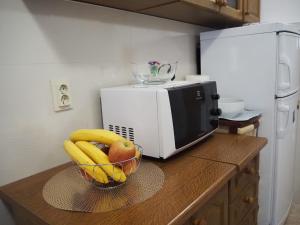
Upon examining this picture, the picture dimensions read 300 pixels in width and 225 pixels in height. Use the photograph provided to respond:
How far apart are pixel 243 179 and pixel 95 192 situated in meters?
0.60

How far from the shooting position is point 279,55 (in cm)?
132

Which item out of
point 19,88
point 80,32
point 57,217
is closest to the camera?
point 57,217

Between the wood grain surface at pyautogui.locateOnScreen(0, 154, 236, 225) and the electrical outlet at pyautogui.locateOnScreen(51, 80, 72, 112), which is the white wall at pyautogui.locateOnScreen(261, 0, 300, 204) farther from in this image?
the electrical outlet at pyautogui.locateOnScreen(51, 80, 72, 112)

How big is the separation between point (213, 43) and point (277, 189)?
0.96 metres

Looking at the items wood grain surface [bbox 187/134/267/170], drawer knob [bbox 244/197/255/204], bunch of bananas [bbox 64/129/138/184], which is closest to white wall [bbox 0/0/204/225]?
bunch of bananas [bbox 64/129/138/184]

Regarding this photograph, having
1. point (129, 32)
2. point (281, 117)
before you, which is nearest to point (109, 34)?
point (129, 32)

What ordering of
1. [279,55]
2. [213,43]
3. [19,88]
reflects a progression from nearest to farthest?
1. [19,88]
2. [279,55]
3. [213,43]

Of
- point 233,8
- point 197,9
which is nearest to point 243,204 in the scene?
point 197,9

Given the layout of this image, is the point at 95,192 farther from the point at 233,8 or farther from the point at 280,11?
the point at 280,11

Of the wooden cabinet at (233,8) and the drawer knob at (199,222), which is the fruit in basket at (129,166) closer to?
the drawer knob at (199,222)

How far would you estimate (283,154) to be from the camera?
1453 millimetres

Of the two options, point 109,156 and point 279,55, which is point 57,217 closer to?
point 109,156

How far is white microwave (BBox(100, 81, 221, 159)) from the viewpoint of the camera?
0.85m

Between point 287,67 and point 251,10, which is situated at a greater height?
point 251,10
